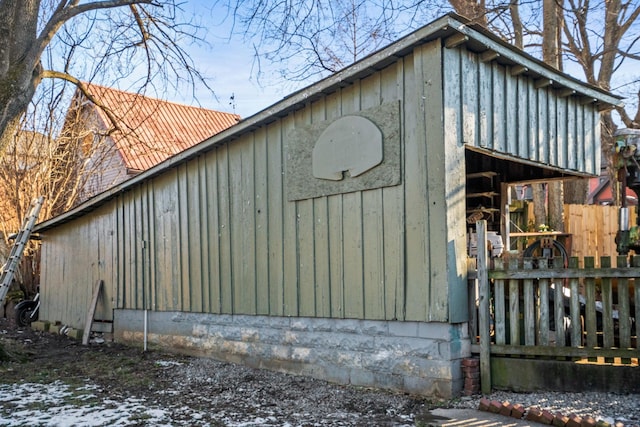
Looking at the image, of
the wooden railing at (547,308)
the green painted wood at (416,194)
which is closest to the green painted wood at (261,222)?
the green painted wood at (416,194)

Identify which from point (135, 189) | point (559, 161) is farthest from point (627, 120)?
point (135, 189)

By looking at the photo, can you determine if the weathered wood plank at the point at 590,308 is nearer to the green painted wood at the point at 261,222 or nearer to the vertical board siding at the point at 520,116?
the vertical board siding at the point at 520,116

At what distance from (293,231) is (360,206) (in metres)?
1.13

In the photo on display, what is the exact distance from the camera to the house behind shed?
570 centimetres

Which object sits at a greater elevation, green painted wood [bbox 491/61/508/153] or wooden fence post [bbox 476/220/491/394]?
green painted wood [bbox 491/61/508/153]

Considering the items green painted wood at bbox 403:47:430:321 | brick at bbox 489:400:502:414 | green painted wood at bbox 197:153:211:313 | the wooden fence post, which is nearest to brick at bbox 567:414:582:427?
brick at bbox 489:400:502:414

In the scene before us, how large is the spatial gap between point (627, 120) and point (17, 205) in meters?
16.2

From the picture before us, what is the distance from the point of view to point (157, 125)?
19.9 metres

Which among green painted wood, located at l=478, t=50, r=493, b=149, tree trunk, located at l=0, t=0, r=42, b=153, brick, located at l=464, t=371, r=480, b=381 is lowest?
brick, located at l=464, t=371, r=480, b=381

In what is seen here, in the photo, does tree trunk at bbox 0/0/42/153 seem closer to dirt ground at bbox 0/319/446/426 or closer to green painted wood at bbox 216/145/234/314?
green painted wood at bbox 216/145/234/314

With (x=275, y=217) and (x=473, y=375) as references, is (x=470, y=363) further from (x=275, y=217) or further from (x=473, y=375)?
(x=275, y=217)

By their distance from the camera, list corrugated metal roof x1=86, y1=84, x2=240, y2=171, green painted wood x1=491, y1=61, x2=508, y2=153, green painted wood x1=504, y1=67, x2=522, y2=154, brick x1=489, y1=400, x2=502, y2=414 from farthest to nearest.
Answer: corrugated metal roof x1=86, y1=84, x2=240, y2=171 < green painted wood x1=504, y1=67, x2=522, y2=154 < green painted wood x1=491, y1=61, x2=508, y2=153 < brick x1=489, y1=400, x2=502, y2=414

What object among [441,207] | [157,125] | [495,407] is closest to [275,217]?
[441,207]

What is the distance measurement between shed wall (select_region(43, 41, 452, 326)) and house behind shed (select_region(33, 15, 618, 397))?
2 centimetres
